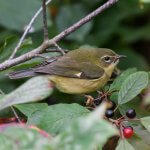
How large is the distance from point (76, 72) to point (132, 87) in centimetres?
118

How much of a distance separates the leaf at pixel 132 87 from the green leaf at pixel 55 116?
248 mm

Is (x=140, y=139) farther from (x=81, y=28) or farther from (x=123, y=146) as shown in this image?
(x=81, y=28)

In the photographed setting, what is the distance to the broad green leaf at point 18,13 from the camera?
473 centimetres

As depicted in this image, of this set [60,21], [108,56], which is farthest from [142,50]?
[108,56]

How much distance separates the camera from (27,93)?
5.09 feet

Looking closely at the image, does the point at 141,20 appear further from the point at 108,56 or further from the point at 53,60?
the point at 53,60

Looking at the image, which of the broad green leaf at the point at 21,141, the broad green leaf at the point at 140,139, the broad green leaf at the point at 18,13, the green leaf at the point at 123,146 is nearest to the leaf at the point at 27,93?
the broad green leaf at the point at 21,141

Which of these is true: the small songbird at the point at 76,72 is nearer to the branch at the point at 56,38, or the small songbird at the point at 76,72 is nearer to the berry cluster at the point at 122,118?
Result: the branch at the point at 56,38

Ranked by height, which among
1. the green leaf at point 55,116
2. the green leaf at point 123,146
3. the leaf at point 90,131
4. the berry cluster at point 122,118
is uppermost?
the leaf at point 90,131

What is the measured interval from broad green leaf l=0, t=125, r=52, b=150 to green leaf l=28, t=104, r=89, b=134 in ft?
2.43

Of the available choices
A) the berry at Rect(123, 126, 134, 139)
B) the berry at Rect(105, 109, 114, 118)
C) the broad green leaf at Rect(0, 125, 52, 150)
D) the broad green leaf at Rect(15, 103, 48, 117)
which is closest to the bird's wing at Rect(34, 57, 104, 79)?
the broad green leaf at Rect(15, 103, 48, 117)

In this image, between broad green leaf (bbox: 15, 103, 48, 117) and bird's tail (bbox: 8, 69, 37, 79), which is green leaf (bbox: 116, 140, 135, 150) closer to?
broad green leaf (bbox: 15, 103, 48, 117)

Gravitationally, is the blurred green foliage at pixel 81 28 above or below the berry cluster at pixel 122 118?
above

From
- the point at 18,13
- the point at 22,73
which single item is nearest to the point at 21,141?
the point at 22,73
